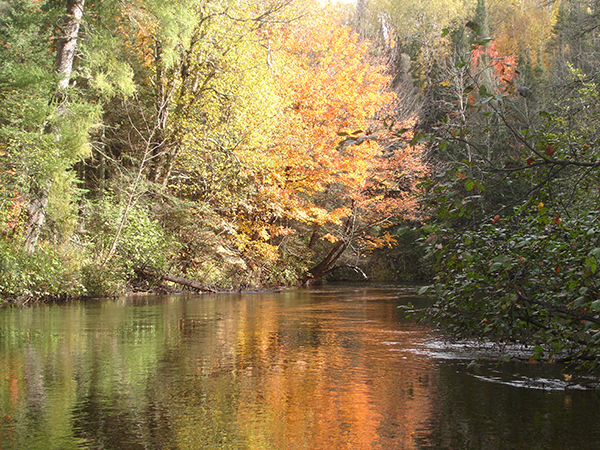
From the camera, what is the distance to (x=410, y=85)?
40.2 meters

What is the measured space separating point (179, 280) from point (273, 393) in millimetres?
14213

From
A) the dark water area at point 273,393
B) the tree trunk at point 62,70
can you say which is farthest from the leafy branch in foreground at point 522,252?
the tree trunk at point 62,70

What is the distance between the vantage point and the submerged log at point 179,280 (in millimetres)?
18797

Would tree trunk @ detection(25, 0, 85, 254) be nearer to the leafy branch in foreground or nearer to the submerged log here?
the submerged log

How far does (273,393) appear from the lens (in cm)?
541

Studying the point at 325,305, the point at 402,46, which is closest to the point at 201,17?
the point at 325,305

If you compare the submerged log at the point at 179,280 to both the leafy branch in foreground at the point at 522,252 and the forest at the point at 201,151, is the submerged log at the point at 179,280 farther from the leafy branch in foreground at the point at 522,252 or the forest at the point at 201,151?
the leafy branch in foreground at the point at 522,252

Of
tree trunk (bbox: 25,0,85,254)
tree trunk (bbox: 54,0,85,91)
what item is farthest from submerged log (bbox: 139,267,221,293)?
tree trunk (bbox: 54,0,85,91)

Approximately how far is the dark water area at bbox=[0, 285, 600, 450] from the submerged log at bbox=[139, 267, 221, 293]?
8941 millimetres

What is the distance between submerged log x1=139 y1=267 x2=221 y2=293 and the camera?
740 inches

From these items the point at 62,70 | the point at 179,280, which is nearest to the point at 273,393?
the point at 62,70

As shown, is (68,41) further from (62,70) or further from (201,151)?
(201,151)

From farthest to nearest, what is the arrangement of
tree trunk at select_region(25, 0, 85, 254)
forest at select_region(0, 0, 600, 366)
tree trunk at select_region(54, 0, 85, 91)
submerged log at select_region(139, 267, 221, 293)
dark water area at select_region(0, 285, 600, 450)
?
submerged log at select_region(139, 267, 221, 293)
tree trunk at select_region(54, 0, 85, 91)
tree trunk at select_region(25, 0, 85, 254)
forest at select_region(0, 0, 600, 366)
dark water area at select_region(0, 285, 600, 450)

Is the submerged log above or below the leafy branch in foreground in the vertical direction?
below
